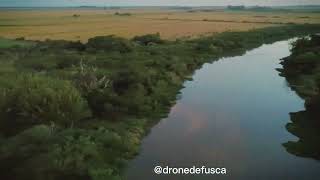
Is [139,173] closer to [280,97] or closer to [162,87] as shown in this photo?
[162,87]

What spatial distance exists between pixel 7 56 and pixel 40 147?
29513 millimetres

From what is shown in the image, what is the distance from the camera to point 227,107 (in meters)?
30.7

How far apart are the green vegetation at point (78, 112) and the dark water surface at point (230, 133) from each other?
105 centimetres

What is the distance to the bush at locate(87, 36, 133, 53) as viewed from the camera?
51.6 m

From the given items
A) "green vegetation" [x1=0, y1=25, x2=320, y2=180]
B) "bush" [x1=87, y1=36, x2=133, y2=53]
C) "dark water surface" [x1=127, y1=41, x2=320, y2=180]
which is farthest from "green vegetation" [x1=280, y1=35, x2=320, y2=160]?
"bush" [x1=87, y1=36, x2=133, y2=53]

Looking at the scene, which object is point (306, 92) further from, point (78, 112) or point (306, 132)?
point (78, 112)

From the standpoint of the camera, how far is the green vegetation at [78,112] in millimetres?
17559

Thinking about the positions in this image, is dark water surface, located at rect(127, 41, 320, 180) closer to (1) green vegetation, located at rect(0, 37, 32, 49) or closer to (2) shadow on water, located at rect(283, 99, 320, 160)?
(2) shadow on water, located at rect(283, 99, 320, 160)

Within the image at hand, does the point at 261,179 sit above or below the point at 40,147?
below

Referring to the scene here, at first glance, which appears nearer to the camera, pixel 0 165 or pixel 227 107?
pixel 0 165

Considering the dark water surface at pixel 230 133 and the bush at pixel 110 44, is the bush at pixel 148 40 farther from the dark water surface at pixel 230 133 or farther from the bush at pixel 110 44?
the dark water surface at pixel 230 133

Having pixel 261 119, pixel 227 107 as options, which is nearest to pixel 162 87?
pixel 227 107

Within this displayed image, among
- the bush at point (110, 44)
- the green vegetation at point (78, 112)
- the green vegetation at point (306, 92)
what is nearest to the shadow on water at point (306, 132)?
the green vegetation at point (306, 92)

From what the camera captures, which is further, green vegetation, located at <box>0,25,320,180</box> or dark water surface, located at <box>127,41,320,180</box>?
dark water surface, located at <box>127,41,320,180</box>
